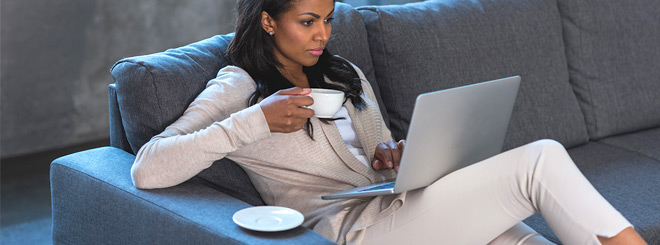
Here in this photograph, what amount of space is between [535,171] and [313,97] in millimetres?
478

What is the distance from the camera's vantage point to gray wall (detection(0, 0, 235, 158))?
11.2 feet

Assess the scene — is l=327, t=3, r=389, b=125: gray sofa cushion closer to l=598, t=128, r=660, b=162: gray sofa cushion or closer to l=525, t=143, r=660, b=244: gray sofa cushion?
l=525, t=143, r=660, b=244: gray sofa cushion

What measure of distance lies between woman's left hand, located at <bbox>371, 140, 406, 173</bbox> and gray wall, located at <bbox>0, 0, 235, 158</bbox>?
2187mm

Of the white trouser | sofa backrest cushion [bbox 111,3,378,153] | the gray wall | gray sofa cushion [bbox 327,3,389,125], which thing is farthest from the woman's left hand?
the gray wall

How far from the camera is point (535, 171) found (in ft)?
4.99

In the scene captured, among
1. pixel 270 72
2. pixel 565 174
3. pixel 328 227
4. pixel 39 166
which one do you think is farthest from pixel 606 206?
pixel 39 166

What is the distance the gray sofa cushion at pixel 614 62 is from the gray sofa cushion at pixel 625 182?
Result: 148mm

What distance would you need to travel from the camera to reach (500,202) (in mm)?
1558

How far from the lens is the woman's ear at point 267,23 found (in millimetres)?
1845

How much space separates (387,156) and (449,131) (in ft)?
1.16

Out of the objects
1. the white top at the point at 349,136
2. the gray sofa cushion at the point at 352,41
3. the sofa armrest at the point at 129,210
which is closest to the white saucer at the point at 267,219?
the sofa armrest at the point at 129,210

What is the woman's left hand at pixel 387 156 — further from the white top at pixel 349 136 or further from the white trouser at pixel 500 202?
the white trouser at pixel 500 202

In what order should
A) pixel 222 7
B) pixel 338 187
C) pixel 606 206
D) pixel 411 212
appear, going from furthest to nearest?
pixel 222 7, pixel 338 187, pixel 411 212, pixel 606 206

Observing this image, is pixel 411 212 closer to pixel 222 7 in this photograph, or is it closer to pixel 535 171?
pixel 535 171
